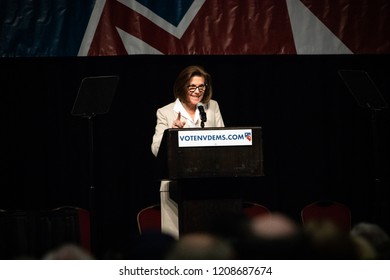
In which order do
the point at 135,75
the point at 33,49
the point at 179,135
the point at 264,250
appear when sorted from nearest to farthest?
the point at 264,250 < the point at 179,135 < the point at 33,49 < the point at 135,75

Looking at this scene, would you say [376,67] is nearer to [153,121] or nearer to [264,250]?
[153,121]

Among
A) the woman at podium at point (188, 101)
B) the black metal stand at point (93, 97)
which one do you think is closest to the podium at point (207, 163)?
the woman at podium at point (188, 101)

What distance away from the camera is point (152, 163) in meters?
6.06

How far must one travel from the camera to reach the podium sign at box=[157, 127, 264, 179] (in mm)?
2990

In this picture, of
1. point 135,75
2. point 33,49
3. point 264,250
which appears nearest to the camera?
point 264,250

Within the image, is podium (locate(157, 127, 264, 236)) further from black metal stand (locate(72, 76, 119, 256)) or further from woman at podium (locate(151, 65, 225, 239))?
black metal stand (locate(72, 76, 119, 256))

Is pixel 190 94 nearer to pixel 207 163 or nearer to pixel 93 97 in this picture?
pixel 207 163

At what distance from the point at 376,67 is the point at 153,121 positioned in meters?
2.18

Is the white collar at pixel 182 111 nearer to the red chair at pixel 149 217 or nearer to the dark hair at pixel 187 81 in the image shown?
the dark hair at pixel 187 81

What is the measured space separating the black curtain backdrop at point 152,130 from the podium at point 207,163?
9.73 ft

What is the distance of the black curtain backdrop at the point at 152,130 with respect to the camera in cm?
596

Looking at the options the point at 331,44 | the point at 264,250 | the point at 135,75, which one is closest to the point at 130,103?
the point at 135,75

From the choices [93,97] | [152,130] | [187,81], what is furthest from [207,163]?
[152,130]

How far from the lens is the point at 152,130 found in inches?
237
